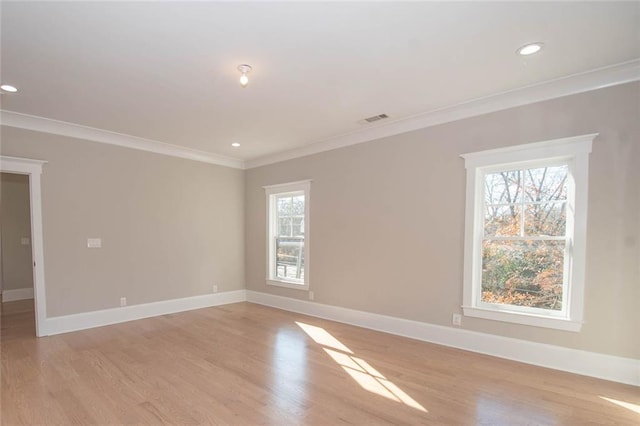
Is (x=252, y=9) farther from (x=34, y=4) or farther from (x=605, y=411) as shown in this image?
(x=605, y=411)

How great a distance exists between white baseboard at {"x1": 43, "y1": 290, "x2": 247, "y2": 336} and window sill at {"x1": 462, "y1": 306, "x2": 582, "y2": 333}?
14.3ft

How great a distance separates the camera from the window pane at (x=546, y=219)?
3.13 meters

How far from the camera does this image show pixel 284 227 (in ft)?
19.3

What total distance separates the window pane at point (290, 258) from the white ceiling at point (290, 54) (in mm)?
2529

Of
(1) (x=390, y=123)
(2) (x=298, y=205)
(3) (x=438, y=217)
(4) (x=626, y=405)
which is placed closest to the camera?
(4) (x=626, y=405)

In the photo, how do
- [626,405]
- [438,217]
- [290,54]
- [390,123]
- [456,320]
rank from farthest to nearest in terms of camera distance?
[390,123] < [438,217] < [456,320] < [290,54] < [626,405]

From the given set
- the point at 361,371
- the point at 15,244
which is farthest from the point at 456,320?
the point at 15,244

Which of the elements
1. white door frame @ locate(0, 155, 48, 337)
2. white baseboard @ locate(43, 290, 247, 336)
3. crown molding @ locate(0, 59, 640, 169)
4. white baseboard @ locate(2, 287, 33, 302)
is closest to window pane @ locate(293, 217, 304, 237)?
crown molding @ locate(0, 59, 640, 169)

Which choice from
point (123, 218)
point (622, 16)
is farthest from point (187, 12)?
point (123, 218)

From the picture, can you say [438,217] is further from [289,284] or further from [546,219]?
[289,284]

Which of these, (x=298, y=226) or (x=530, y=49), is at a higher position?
(x=530, y=49)

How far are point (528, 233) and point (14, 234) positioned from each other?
9074 mm

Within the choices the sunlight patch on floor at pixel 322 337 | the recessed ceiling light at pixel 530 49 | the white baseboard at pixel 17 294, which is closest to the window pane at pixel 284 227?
the sunlight patch on floor at pixel 322 337

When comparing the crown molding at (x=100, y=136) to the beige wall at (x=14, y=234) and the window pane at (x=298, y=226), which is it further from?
the beige wall at (x=14, y=234)
